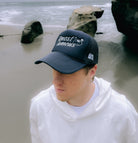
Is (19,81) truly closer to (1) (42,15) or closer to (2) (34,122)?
(2) (34,122)

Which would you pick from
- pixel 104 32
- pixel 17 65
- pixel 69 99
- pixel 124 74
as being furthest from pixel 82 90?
pixel 104 32

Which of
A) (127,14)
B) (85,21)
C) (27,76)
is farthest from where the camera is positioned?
(85,21)

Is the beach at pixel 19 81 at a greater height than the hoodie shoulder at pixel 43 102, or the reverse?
the hoodie shoulder at pixel 43 102

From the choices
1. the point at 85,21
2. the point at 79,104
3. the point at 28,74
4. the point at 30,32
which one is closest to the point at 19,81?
the point at 28,74

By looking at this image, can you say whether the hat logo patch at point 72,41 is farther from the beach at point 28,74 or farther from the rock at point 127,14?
the rock at point 127,14

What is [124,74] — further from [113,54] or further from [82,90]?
[82,90]

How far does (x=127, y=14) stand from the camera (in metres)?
6.46

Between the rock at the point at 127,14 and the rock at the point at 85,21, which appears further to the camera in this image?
the rock at the point at 85,21

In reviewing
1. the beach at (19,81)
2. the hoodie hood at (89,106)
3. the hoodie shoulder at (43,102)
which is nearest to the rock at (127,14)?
the beach at (19,81)

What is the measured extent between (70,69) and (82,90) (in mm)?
215

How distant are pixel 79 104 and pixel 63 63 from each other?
1.16 ft

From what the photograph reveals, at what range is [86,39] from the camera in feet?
4.55

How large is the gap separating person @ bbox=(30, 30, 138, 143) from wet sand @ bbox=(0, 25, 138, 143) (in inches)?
90.7

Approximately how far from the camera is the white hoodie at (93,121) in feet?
4.70
